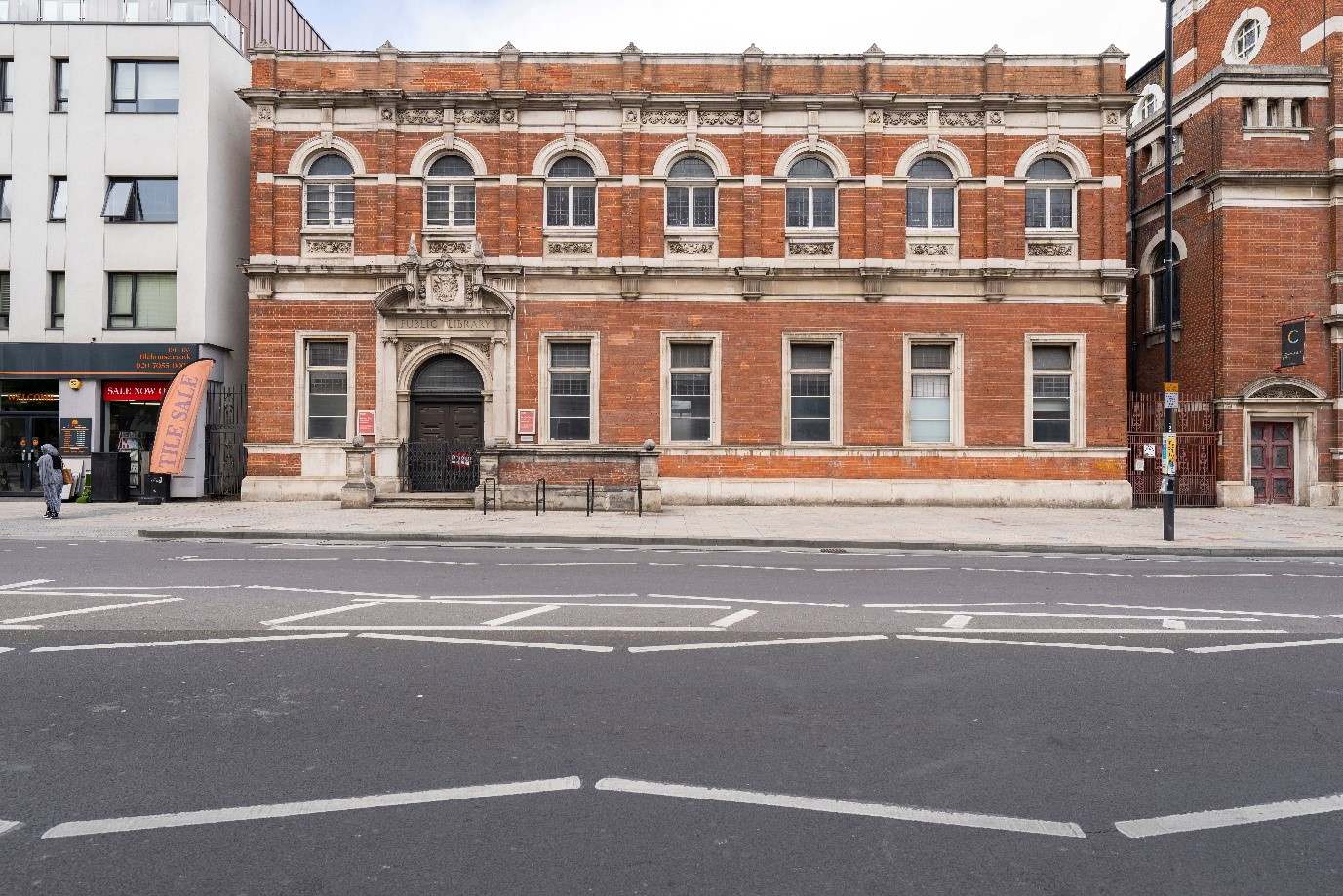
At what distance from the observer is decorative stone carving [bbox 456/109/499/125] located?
76.0ft

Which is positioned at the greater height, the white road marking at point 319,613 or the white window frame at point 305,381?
the white window frame at point 305,381

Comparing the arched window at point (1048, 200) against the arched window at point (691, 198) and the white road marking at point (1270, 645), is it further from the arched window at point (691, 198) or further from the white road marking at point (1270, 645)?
the white road marking at point (1270, 645)

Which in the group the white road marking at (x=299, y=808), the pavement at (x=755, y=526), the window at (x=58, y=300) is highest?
the window at (x=58, y=300)

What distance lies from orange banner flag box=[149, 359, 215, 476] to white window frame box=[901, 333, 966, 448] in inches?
749

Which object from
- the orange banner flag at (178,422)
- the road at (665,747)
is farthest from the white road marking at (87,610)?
the orange banner flag at (178,422)

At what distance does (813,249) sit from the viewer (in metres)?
23.2

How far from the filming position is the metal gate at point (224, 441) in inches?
926

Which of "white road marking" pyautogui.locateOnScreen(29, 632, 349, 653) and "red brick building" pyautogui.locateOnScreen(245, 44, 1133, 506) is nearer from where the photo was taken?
"white road marking" pyautogui.locateOnScreen(29, 632, 349, 653)

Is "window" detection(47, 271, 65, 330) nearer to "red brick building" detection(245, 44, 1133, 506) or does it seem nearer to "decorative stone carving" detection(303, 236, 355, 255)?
"red brick building" detection(245, 44, 1133, 506)

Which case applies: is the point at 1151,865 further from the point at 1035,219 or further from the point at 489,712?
the point at 1035,219

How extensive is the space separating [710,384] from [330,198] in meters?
11.8

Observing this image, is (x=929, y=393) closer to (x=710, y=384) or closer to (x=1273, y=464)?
(x=710, y=384)

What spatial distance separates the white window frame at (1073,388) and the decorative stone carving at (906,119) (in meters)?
6.62

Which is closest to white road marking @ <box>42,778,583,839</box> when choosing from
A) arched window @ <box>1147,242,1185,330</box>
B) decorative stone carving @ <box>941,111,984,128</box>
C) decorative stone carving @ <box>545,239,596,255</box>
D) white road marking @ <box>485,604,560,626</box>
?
white road marking @ <box>485,604,560,626</box>
